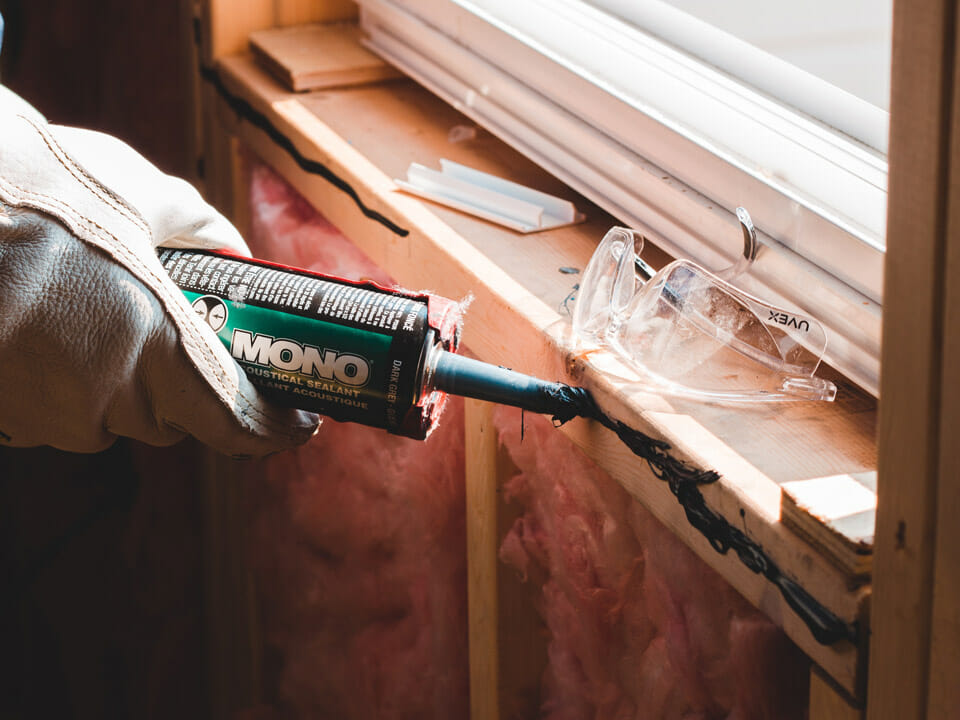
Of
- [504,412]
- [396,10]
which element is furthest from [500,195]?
[396,10]

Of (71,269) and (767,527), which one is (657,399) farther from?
(71,269)

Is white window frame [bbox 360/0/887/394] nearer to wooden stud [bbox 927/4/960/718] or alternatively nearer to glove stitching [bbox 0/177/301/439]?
wooden stud [bbox 927/4/960/718]

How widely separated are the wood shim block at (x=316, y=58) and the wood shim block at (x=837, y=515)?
893 millimetres

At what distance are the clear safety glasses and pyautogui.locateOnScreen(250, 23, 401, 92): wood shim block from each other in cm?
65

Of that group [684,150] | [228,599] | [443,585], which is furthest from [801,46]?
[228,599]

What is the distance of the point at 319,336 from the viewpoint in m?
0.70

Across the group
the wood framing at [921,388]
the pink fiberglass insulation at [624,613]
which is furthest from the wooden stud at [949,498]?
the pink fiberglass insulation at [624,613]

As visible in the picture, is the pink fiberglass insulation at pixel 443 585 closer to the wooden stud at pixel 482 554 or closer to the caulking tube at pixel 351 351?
the wooden stud at pixel 482 554

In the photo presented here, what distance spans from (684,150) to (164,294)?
0.40m

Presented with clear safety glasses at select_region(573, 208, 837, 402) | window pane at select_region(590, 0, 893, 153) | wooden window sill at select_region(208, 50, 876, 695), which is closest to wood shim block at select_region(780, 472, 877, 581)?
wooden window sill at select_region(208, 50, 876, 695)

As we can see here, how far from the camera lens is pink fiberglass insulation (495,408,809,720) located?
0.65 meters

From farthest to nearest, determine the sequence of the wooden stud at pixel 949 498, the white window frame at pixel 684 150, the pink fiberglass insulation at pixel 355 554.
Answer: the pink fiberglass insulation at pixel 355 554, the white window frame at pixel 684 150, the wooden stud at pixel 949 498

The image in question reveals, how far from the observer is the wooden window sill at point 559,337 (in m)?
0.54

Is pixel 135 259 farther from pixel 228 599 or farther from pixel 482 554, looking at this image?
pixel 228 599
